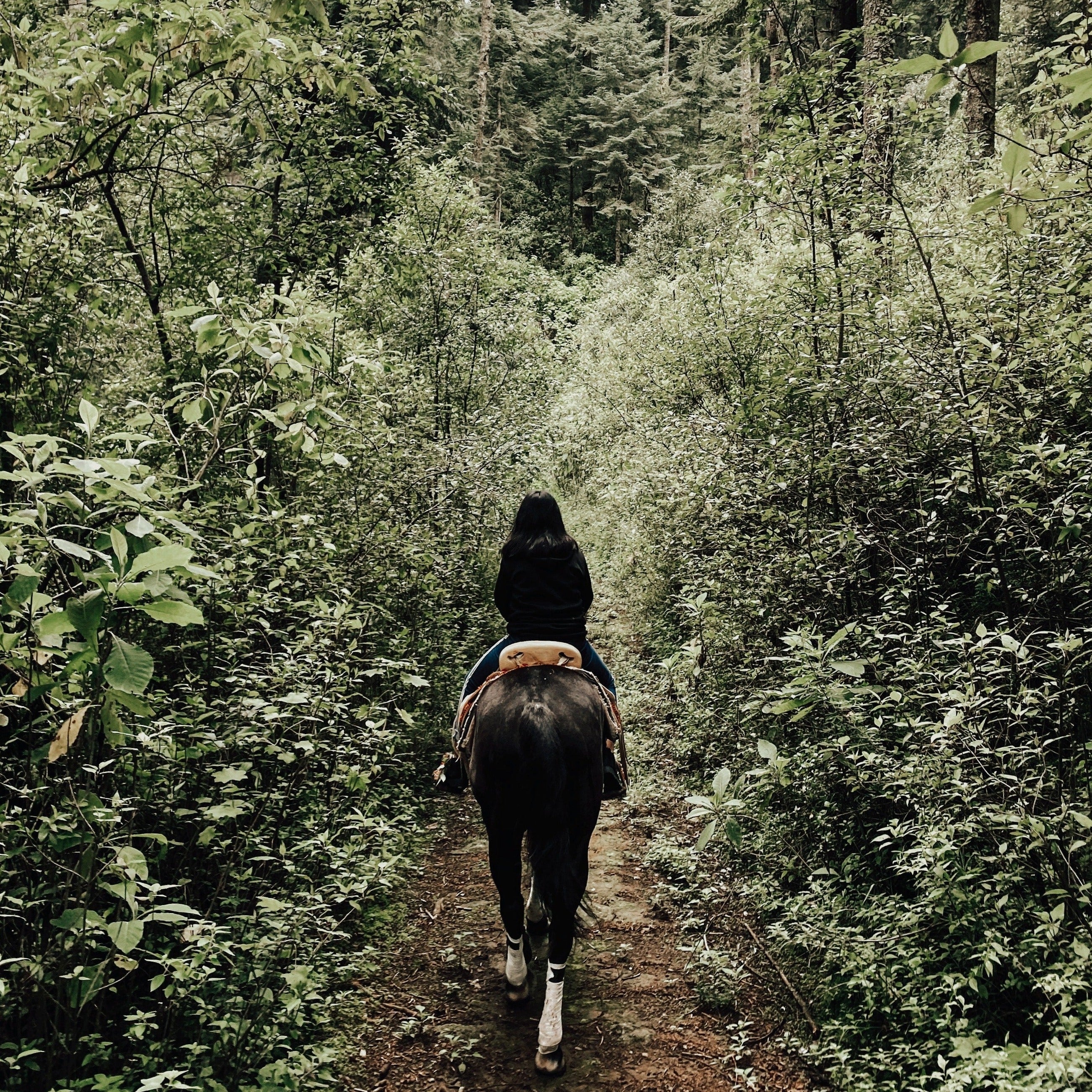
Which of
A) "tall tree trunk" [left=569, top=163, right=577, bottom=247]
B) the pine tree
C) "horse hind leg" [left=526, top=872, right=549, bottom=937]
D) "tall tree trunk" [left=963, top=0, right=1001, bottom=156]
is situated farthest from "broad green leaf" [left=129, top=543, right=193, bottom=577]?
"tall tree trunk" [left=569, top=163, right=577, bottom=247]

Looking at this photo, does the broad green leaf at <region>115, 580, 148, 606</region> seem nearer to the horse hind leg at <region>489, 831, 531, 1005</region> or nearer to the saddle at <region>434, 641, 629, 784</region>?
the saddle at <region>434, 641, 629, 784</region>

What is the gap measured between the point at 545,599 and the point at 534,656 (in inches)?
17.0

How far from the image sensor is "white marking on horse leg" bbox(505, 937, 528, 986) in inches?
178

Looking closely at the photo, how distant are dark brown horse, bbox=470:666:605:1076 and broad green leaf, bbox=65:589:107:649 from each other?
251cm

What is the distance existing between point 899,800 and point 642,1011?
1.96 m

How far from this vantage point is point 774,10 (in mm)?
7324

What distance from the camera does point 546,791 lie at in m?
4.03

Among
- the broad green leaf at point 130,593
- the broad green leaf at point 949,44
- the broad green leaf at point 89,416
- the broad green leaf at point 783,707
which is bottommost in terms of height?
the broad green leaf at point 783,707

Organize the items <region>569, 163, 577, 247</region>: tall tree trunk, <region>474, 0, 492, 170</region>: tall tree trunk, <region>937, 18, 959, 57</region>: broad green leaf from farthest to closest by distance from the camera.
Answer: <region>569, 163, 577, 247</region>: tall tree trunk
<region>474, 0, 492, 170</region>: tall tree trunk
<region>937, 18, 959, 57</region>: broad green leaf

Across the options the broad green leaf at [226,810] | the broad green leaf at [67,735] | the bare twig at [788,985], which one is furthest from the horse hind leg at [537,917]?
the broad green leaf at [67,735]

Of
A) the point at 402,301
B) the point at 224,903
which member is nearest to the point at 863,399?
the point at 224,903

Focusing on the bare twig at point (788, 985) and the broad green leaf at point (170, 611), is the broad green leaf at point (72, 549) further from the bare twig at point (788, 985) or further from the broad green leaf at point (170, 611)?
the bare twig at point (788, 985)

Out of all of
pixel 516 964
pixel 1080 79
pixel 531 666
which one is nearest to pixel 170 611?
pixel 1080 79

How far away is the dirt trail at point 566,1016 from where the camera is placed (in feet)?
12.9
